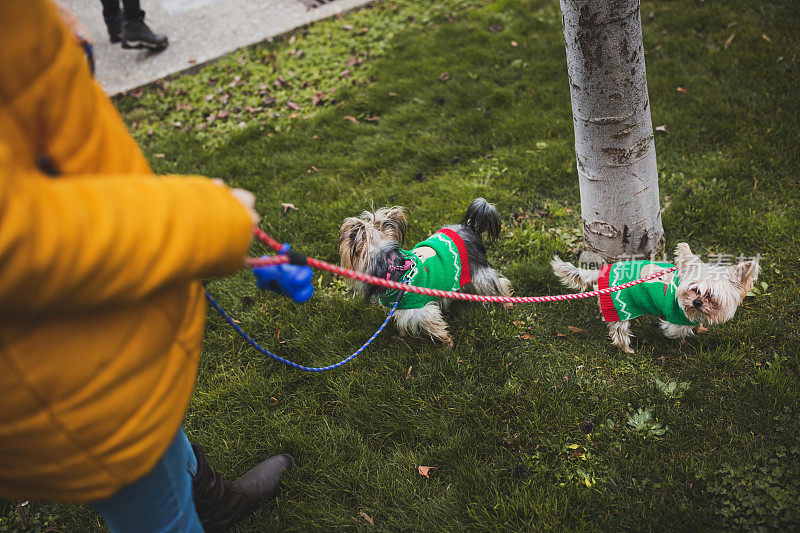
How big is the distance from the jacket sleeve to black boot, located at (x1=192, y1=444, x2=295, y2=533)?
1516 millimetres

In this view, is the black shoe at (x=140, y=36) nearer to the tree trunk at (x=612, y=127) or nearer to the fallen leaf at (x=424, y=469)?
the tree trunk at (x=612, y=127)

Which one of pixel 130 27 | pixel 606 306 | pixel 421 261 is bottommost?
pixel 606 306

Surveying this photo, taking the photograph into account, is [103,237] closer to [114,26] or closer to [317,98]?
[317,98]

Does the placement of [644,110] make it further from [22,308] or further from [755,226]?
[22,308]

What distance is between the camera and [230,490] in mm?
2592

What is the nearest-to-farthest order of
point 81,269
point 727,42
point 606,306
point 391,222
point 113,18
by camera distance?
point 81,269 → point 606,306 → point 391,222 → point 727,42 → point 113,18

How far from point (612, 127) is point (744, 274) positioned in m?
1.22

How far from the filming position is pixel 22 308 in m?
1.09

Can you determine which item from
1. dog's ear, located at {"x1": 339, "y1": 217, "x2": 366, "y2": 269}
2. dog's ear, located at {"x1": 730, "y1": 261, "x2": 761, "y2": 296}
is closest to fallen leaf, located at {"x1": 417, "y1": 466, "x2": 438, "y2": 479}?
Result: dog's ear, located at {"x1": 339, "y1": 217, "x2": 366, "y2": 269}

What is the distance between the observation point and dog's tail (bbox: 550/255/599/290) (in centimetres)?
363

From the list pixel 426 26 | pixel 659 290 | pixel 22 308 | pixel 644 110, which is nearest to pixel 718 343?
pixel 659 290

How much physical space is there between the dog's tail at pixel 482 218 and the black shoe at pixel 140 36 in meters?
6.52

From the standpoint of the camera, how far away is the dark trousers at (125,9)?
7102mm

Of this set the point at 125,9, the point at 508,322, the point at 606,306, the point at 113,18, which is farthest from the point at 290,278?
the point at 113,18
